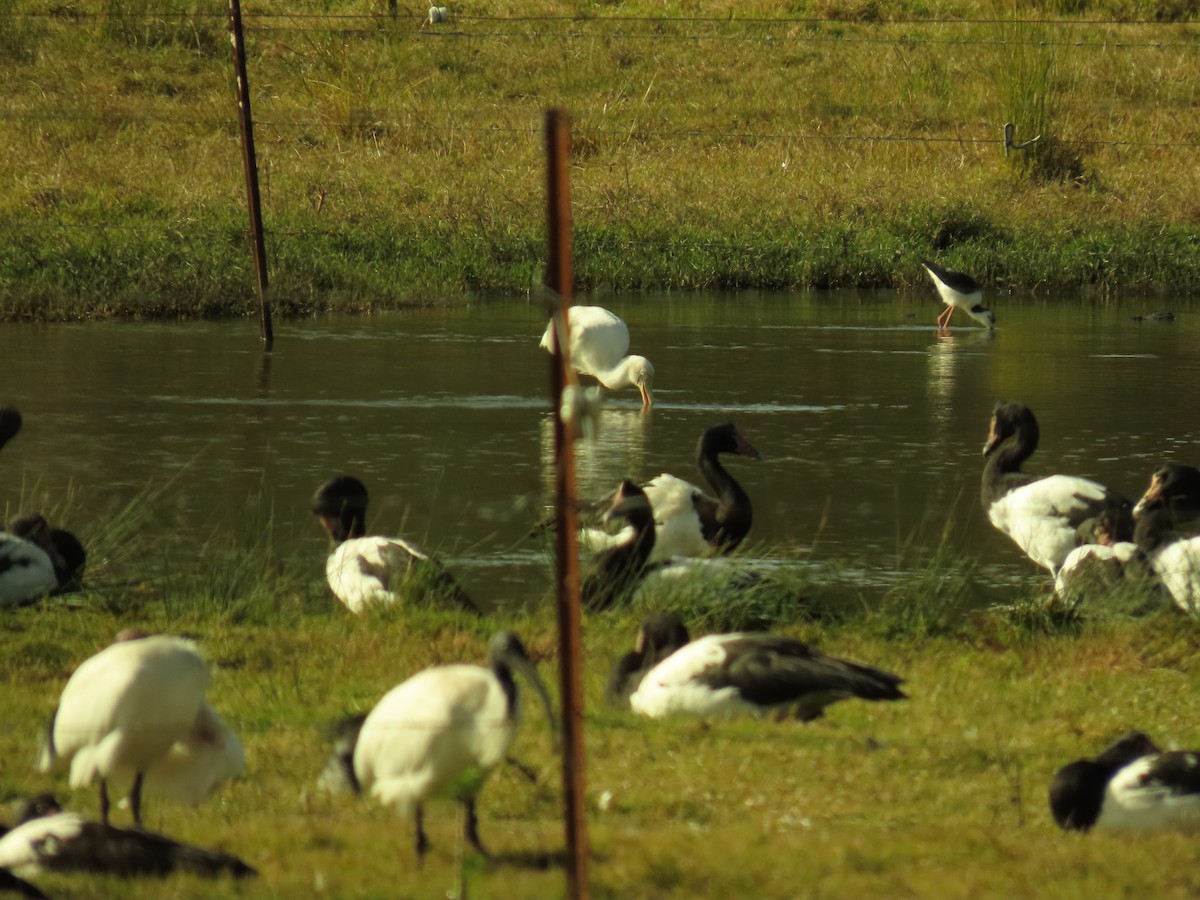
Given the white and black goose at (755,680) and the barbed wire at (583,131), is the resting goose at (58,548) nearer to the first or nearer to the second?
the white and black goose at (755,680)

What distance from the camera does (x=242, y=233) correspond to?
860 inches

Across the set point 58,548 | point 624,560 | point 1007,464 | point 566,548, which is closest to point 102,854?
point 566,548

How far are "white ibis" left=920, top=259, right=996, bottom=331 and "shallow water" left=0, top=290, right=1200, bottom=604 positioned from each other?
0.22 metres

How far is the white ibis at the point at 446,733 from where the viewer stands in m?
4.68

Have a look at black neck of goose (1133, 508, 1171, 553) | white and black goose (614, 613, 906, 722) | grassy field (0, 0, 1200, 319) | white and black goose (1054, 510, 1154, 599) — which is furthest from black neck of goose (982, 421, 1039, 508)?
grassy field (0, 0, 1200, 319)

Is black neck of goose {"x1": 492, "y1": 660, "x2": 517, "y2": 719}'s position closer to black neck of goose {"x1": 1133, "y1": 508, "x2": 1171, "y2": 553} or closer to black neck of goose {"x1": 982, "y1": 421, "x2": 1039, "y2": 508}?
black neck of goose {"x1": 1133, "y1": 508, "x2": 1171, "y2": 553}

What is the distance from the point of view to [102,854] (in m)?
4.55

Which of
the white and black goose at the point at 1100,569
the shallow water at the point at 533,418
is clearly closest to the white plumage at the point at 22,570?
the shallow water at the point at 533,418

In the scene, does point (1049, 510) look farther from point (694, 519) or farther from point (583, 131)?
point (583, 131)

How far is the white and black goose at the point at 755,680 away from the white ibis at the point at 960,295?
40.1ft

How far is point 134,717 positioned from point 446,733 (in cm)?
87

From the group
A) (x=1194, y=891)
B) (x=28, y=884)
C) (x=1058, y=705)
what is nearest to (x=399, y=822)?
(x=28, y=884)

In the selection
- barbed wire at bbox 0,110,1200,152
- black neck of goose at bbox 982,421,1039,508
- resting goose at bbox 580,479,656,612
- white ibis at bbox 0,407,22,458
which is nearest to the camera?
resting goose at bbox 580,479,656,612

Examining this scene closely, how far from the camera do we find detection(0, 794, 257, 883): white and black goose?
454 centimetres
